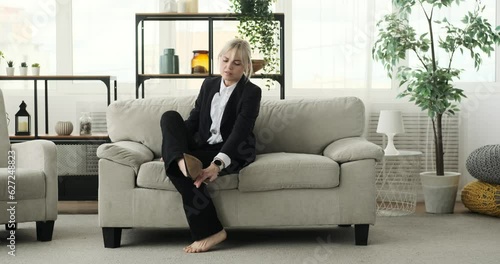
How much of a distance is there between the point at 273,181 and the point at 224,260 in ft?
1.66

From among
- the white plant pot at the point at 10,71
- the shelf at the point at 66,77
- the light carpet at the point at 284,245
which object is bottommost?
the light carpet at the point at 284,245

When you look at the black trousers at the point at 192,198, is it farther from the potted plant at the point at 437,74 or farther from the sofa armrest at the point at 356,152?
the potted plant at the point at 437,74

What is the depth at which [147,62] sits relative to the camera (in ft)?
18.9

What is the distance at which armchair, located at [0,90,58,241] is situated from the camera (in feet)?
12.6

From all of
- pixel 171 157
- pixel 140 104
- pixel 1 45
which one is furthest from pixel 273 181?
pixel 1 45

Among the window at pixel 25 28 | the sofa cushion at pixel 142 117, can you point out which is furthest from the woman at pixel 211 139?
the window at pixel 25 28

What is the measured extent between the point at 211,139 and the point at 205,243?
0.58 meters

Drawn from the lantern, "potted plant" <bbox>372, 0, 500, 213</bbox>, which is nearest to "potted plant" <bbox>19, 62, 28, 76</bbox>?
the lantern

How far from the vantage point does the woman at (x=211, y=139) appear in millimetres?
3668

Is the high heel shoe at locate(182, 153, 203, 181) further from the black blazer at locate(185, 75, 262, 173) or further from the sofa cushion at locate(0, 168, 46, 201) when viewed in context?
the sofa cushion at locate(0, 168, 46, 201)

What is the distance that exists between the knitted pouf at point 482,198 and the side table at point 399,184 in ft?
1.16

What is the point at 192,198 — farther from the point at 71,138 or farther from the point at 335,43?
the point at 335,43

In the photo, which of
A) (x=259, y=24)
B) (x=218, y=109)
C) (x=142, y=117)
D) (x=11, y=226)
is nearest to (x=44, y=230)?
(x=11, y=226)

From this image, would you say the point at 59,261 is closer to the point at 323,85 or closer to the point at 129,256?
the point at 129,256
